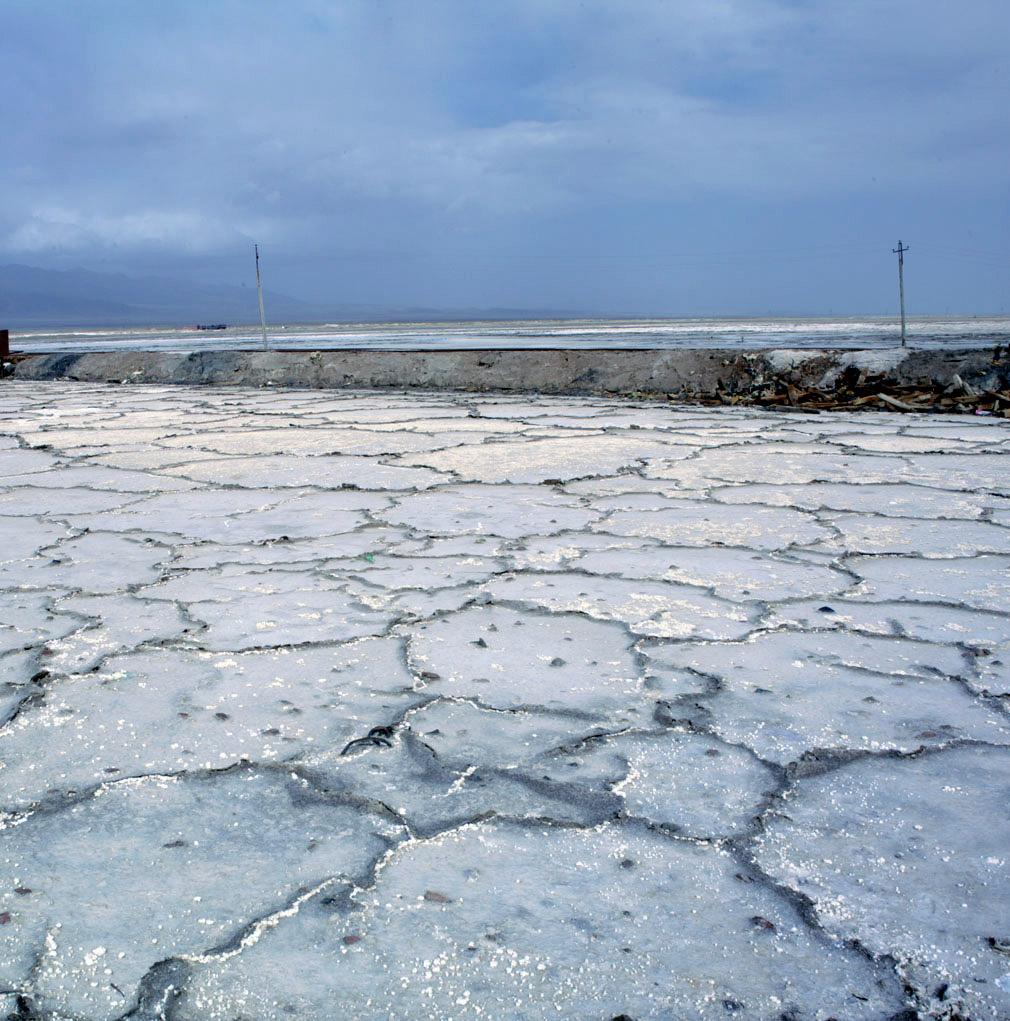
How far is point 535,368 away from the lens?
643cm

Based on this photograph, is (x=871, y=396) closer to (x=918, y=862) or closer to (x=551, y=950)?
(x=918, y=862)

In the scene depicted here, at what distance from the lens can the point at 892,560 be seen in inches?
76.9

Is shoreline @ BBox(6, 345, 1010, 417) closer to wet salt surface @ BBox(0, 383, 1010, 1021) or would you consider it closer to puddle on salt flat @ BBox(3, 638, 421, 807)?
wet salt surface @ BBox(0, 383, 1010, 1021)

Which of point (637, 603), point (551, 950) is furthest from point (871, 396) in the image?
point (551, 950)

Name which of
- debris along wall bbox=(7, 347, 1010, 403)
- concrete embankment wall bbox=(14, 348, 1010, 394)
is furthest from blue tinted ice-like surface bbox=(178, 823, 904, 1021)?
concrete embankment wall bbox=(14, 348, 1010, 394)

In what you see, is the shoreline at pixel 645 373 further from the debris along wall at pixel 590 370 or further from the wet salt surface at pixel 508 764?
the wet salt surface at pixel 508 764

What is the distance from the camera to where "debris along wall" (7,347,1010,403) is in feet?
17.0

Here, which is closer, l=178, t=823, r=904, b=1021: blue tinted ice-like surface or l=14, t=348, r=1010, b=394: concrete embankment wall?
l=178, t=823, r=904, b=1021: blue tinted ice-like surface

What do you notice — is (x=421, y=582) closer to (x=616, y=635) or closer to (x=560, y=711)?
(x=616, y=635)

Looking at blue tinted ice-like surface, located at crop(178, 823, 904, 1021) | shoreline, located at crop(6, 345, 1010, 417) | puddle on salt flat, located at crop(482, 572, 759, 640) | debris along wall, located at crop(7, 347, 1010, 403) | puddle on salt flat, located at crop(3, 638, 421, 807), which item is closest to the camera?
blue tinted ice-like surface, located at crop(178, 823, 904, 1021)

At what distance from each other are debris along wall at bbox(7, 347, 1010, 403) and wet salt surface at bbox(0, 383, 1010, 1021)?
3.12m

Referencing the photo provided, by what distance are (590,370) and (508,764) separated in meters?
5.27

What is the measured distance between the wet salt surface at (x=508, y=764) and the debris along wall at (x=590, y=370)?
3120 mm

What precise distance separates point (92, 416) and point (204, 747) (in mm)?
4512
